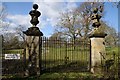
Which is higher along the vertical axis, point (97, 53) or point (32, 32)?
point (32, 32)

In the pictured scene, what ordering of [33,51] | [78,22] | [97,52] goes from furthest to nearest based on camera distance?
[78,22] < [97,52] < [33,51]

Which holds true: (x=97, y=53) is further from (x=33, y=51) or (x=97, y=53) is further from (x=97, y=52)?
(x=33, y=51)

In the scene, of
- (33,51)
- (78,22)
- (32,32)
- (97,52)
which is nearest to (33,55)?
(33,51)

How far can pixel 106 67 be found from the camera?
43.7ft

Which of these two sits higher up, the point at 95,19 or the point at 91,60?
the point at 95,19

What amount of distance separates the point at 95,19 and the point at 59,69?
12.1 ft

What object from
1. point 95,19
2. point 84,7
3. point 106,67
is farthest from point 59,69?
point 84,7

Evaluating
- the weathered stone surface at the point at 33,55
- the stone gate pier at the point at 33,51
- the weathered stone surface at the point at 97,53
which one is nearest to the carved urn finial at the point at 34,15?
the stone gate pier at the point at 33,51

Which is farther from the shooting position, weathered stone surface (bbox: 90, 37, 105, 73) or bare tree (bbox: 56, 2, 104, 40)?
bare tree (bbox: 56, 2, 104, 40)

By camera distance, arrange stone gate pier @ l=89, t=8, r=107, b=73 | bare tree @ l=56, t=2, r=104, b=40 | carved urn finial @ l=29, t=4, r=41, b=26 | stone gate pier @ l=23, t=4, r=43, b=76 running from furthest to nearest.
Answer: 1. bare tree @ l=56, t=2, r=104, b=40
2. stone gate pier @ l=89, t=8, r=107, b=73
3. carved urn finial @ l=29, t=4, r=41, b=26
4. stone gate pier @ l=23, t=4, r=43, b=76

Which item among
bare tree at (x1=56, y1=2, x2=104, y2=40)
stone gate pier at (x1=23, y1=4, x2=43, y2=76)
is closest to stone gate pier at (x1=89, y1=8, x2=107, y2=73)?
stone gate pier at (x1=23, y1=4, x2=43, y2=76)

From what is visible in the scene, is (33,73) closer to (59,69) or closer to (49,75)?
(49,75)

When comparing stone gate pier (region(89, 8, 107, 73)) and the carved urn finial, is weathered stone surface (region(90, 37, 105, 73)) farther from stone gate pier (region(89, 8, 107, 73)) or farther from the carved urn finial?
the carved urn finial

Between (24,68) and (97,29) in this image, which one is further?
(97,29)
